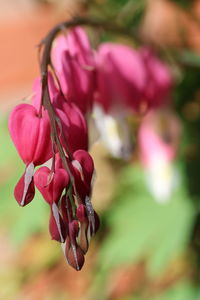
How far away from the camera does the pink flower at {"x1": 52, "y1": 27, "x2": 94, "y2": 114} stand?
99cm

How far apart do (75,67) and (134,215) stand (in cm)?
77

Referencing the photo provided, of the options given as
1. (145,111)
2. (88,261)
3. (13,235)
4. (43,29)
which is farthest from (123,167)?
(43,29)

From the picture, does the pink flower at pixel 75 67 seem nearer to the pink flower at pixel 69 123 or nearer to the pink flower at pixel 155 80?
the pink flower at pixel 69 123

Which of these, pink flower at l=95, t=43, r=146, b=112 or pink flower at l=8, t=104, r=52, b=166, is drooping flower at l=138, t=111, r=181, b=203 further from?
pink flower at l=8, t=104, r=52, b=166

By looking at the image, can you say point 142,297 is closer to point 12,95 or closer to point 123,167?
point 123,167

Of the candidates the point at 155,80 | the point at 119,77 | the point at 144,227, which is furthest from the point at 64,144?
the point at 144,227

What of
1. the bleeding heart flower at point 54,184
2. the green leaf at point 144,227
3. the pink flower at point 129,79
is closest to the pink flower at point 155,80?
the pink flower at point 129,79

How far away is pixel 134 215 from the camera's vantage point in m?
1.74

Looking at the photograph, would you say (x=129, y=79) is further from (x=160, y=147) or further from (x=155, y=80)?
(x=160, y=147)

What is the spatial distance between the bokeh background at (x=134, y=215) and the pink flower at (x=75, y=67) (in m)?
0.14

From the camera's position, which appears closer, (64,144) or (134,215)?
(64,144)

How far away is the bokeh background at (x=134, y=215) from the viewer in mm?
1688

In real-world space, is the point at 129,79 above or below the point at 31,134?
below

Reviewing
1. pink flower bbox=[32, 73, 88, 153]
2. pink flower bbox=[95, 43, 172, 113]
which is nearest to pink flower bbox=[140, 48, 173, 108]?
pink flower bbox=[95, 43, 172, 113]
